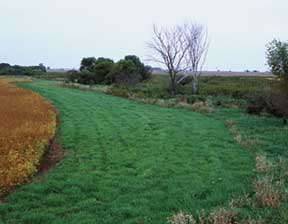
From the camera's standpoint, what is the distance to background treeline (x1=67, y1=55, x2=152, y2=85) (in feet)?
211

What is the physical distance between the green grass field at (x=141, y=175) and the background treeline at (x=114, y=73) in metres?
43.9

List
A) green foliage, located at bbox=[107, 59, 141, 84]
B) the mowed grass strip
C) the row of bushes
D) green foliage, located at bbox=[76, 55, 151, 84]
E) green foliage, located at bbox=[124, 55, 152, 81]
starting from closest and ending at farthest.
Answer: the mowed grass strip → the row of bushes → green foliage, located at bbox=[107, 59, 141, 84] → green foliage, located at bbox=[76, 55, 151, 84] → green foliage, located at bbox=[124, 55, 152, 81]

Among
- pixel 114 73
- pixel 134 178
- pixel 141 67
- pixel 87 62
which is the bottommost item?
pixel 114 73

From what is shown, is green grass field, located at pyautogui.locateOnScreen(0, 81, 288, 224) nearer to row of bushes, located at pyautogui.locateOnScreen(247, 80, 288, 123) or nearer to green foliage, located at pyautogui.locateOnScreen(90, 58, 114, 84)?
row of bushes, located at pyautogui.locateOnScreen(247, 80, 288, 123)

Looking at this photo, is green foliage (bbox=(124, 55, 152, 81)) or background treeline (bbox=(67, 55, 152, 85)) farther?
green foliage (bbox=(124, 55, 152, 81))

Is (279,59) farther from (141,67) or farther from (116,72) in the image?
(141,67)

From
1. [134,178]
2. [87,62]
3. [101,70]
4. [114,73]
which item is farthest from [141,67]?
[134,178]

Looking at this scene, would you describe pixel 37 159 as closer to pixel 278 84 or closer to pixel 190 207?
pixel 190 207

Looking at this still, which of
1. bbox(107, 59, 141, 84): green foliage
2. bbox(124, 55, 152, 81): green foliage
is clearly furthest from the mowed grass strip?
bbox(124, 55, 152, 81): green foliage

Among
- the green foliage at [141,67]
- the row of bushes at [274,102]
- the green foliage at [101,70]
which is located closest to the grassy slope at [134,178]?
the row of bushes at [274,102]

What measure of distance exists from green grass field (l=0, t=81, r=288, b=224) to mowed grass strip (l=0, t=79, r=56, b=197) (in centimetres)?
52

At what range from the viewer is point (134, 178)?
10609mm

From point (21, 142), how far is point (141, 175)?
17.3ft

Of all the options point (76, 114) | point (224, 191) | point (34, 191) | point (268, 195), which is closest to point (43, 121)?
point (76, 114)
